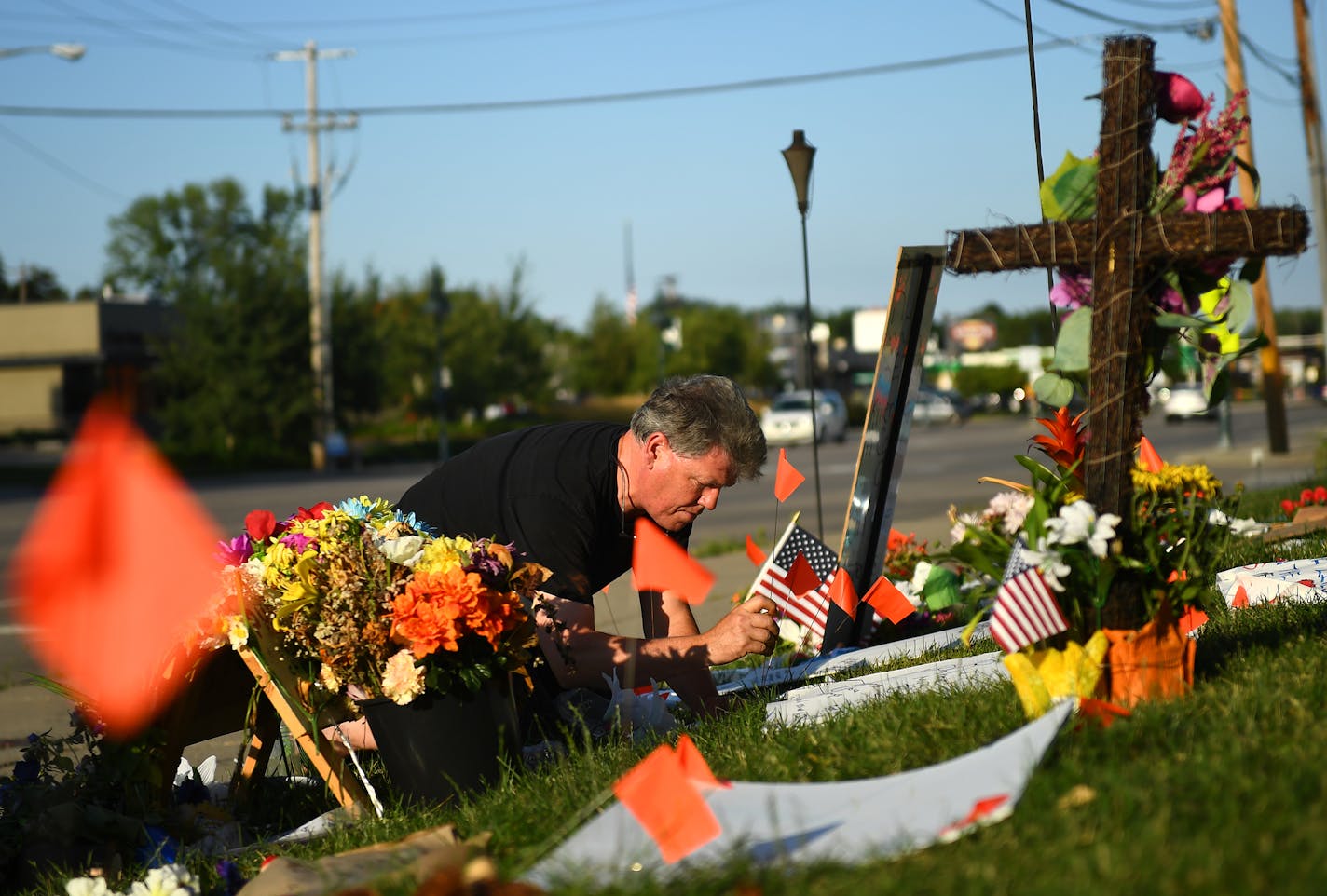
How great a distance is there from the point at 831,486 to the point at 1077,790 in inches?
772

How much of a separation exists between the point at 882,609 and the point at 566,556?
1.57 m

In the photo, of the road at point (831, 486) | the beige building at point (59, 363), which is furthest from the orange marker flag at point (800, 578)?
the beige building at point (59, 363)

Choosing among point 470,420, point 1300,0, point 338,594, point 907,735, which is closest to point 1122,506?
point 907,735

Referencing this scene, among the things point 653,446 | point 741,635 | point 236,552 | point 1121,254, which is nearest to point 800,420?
point 653,446

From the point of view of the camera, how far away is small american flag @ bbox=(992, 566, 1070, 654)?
331 cm

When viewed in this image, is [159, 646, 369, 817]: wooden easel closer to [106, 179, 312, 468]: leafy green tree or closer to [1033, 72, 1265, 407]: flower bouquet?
[1033, 72, 1265, 407]: flower bouquet

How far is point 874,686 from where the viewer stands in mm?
4688

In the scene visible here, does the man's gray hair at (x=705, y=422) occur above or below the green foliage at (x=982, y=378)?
below

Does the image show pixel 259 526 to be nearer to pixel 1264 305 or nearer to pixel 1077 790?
pixel 1077 790

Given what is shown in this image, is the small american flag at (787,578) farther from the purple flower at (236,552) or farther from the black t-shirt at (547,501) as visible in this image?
the purple flower at (236,552)

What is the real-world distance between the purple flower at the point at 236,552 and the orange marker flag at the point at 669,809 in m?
1.92

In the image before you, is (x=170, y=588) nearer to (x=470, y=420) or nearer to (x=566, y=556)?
(x=566, y=556)

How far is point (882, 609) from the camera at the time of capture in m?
5.72

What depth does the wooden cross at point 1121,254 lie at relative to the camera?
3453 millimetres
